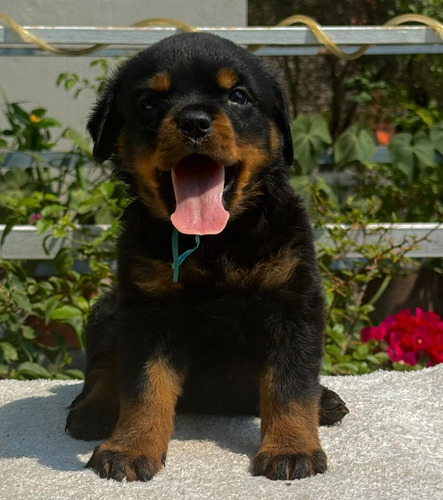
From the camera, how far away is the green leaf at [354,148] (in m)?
4.91

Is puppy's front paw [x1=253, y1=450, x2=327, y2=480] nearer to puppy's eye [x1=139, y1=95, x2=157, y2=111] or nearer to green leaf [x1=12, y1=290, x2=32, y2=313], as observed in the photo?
puppy's eye [x1=139, y1=95, x2=157, y2=111]

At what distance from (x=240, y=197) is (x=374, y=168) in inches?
99.1

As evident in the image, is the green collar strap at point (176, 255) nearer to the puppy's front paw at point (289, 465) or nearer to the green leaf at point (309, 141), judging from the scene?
the puppy's front paw at point (289, 465)

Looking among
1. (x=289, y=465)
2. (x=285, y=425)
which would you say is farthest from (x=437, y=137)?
(x=289, y=465)

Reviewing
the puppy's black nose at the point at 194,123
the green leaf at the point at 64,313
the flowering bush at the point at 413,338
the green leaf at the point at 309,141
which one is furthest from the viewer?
the green leaf at the point at 309,141

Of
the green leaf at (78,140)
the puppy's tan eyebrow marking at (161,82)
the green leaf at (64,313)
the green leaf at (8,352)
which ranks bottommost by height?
the green leaf at (8,352)

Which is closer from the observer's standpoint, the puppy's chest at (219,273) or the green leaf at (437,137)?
the puppy's chest at (219,273)

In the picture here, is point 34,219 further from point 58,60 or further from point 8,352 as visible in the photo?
point 58,60

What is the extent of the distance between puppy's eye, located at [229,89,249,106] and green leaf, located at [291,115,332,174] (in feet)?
6.21

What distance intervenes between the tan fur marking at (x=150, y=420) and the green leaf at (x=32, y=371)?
1.62 m

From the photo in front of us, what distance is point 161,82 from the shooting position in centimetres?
281

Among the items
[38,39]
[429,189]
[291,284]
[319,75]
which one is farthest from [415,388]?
[319,75]

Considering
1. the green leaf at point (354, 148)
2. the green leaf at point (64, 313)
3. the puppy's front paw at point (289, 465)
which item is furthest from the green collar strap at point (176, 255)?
the green leaf at point (354, 148)

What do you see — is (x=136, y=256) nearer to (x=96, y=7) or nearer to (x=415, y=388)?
(x=415, y=388)
